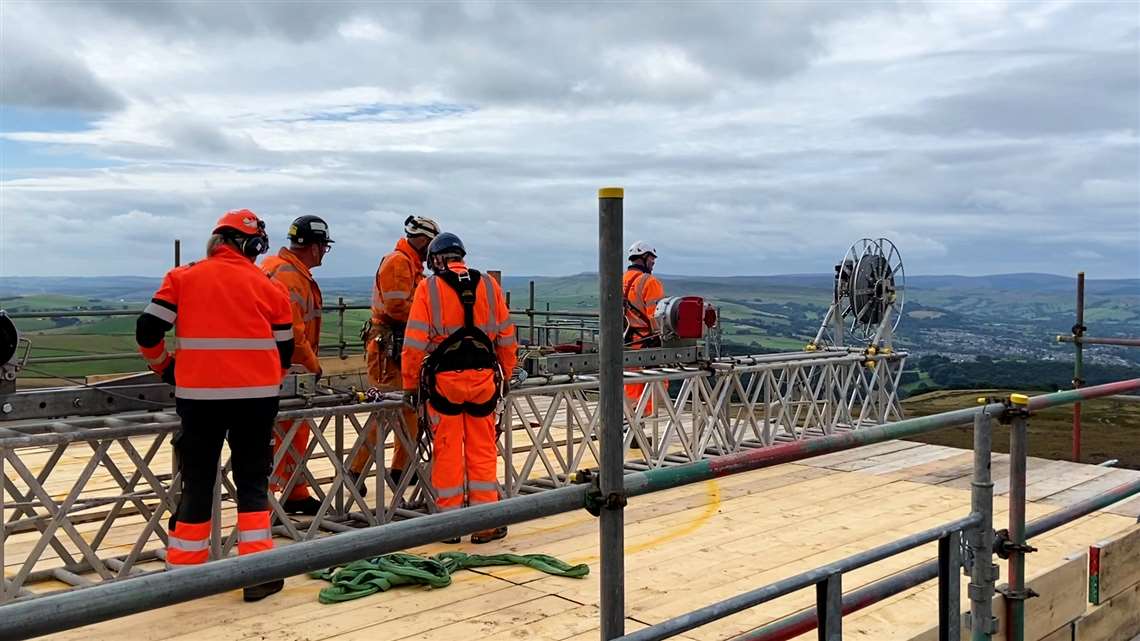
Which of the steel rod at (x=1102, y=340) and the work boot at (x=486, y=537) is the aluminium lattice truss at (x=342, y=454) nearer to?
the work boot at (x=486, y=537)

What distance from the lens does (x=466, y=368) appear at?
6555 mm

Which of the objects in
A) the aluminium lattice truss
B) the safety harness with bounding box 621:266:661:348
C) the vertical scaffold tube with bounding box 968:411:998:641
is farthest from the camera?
the safety harness with bounding box 621:266:661:348

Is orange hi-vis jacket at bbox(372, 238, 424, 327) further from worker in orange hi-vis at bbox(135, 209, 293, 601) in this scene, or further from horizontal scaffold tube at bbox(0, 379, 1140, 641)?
horizontal scaffold tube at bbox(0, 379, 1140, 641)

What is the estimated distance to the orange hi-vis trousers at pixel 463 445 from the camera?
652 centimetres

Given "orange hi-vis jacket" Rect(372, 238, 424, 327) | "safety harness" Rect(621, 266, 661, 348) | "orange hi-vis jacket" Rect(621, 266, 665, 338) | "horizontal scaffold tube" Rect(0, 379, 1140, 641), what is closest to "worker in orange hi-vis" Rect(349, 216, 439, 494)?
"orange hi-vis jacket" Rect(372, 238, 424, 327)

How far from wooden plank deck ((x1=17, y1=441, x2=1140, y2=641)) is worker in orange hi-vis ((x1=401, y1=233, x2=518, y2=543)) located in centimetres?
43

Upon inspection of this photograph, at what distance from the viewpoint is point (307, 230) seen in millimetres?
6898

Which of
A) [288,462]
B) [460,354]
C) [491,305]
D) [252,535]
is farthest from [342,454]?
[252,535]

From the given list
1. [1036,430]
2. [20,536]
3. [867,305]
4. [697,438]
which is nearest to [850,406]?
[867,305]

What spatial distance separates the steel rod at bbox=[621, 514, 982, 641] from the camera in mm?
2492

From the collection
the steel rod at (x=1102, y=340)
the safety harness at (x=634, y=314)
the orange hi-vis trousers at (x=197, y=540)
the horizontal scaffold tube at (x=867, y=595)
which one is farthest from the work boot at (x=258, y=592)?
the steel rod at (x=1102, y=340)

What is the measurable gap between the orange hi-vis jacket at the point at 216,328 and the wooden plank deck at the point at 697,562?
1050mm

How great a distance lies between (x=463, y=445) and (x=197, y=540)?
192 centimetres

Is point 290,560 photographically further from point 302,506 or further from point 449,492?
point 302,506
